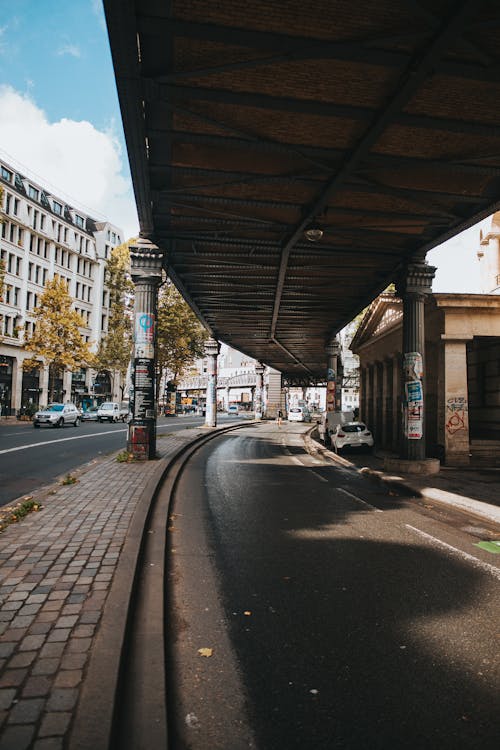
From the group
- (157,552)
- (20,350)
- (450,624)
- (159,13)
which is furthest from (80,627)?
(20,350)

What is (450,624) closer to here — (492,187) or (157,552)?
(157,552)

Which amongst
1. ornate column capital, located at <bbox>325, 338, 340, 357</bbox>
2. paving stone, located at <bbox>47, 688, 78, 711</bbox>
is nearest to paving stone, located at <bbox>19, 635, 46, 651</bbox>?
paving stone, located at <bbox>47, 688, 78, 711</bbox>

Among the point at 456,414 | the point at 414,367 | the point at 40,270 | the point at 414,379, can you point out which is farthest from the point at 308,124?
the point at 40,270

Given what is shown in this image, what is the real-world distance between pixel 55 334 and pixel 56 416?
32.0ft

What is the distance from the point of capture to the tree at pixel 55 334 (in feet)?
126

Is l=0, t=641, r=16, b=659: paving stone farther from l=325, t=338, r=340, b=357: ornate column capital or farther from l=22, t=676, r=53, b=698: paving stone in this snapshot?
l=325, t=338, r=340, b=357: ornate column capital

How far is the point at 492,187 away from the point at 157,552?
32.5ft

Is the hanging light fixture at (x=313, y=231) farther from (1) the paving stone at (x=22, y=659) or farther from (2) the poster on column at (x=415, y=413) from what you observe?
(1) the paving stone at (x=22, y=659)

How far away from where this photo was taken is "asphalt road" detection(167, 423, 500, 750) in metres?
2.73

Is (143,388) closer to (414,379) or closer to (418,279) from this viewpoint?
(414,379)

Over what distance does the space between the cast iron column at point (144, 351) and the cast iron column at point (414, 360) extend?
7.00 metres

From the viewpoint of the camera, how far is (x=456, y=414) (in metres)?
16.9

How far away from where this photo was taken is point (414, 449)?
1373cm

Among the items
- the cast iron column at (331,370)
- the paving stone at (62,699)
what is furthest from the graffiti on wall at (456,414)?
the cast iron column at (331,370)
